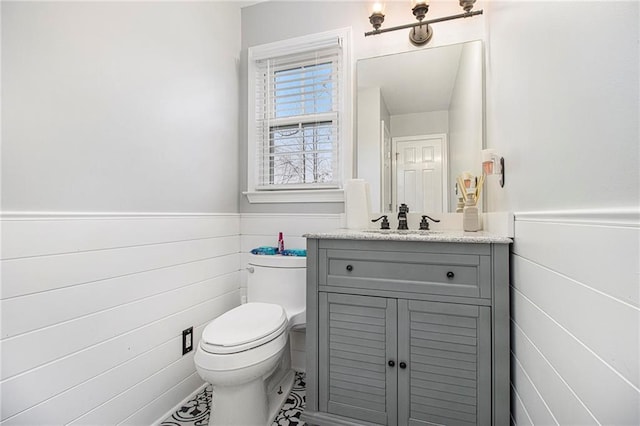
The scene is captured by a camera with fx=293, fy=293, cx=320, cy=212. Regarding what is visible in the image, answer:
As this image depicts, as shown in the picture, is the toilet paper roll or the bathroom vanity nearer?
the bathroom vanity

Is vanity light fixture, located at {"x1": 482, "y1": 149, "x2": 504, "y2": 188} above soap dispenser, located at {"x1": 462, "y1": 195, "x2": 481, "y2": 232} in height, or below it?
above

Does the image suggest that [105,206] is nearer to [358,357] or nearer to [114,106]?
[114,106]

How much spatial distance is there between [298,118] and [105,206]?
1.25m

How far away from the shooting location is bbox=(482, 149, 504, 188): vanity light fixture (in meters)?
1.24

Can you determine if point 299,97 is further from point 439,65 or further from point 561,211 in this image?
point 561,211

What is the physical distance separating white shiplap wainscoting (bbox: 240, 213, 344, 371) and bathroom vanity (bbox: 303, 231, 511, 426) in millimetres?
547

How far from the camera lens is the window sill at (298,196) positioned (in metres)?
1.87

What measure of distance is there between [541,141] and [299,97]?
154cm

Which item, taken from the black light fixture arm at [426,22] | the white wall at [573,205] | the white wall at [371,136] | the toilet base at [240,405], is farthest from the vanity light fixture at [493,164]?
the toilet base at [240,405]

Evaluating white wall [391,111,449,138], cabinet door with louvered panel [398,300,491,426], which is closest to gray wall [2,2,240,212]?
white wall [391,111,449,138]

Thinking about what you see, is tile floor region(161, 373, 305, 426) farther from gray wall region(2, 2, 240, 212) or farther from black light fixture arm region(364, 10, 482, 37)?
black light fixture arm region(364, 10, 482, 37)

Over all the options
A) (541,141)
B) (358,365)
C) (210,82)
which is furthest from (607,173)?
(210,82)

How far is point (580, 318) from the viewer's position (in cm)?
62

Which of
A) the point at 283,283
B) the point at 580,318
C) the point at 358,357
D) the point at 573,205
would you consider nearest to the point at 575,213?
the point at 573,205
